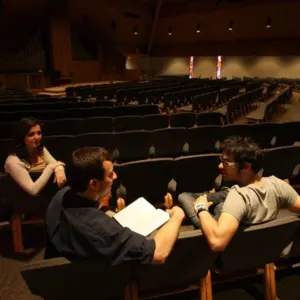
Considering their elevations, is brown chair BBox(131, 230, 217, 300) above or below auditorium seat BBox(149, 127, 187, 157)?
below

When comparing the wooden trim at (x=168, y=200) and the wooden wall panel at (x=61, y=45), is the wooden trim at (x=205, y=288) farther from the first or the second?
the wooden wall panel at (x=61, y=45)

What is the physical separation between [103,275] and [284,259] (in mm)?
1269

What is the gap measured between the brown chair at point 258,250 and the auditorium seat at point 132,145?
2155mm

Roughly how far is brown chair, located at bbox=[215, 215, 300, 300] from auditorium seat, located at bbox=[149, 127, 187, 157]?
219 cm

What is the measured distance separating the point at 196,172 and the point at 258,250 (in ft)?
3.79

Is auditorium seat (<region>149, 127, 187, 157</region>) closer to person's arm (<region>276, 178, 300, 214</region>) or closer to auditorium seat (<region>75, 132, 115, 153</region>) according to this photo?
auditorium seat (<region>75, 132, 115, 153</region>)

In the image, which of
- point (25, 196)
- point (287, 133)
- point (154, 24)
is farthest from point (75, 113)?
point (154, 24)

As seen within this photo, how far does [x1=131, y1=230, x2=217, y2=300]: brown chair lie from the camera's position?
1433 mm

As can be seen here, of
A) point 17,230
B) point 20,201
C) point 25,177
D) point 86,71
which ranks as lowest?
point 17,230

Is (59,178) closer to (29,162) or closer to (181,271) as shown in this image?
(29,162)

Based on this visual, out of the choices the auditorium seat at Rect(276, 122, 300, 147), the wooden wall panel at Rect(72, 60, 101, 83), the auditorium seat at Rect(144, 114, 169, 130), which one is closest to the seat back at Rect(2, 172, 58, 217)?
the auditorium seat at Rect(144, 114, 169, 130)

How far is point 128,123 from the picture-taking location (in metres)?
4.70

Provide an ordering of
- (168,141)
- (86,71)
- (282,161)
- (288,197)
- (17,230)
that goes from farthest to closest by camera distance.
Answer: (86,71) < (168,141) < (282,161) < (17,230) < (288,197)

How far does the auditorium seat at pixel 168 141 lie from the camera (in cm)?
373
